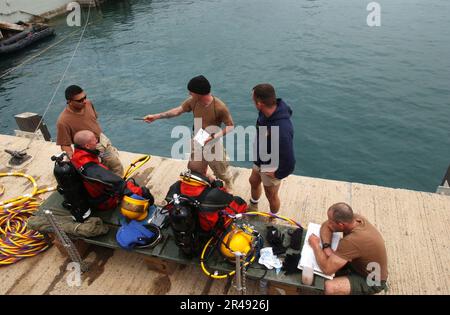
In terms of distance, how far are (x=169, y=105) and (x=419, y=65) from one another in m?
11.9

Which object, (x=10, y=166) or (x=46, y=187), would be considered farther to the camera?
(x=10, y=166)

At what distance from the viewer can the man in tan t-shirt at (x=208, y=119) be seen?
14.8 ft

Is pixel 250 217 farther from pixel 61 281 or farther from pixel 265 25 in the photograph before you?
pixel 265 25

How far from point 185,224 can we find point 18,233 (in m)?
3.15

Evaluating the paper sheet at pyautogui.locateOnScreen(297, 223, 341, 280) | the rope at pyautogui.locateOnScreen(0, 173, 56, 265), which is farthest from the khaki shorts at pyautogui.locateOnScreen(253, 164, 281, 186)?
the rope at pyautogui.locateOnScreen(0, 173, 56, 265)

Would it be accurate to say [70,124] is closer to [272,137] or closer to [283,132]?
[272,137]

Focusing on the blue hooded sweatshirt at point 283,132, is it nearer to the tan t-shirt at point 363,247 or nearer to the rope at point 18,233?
the tan t-shirt at point 363,247

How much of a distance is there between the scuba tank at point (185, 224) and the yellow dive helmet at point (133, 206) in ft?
1.83

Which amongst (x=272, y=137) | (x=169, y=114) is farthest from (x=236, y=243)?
(x=169, y=114)

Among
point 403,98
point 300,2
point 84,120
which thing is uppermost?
point 84,120

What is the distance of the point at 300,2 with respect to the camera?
26.9 meters

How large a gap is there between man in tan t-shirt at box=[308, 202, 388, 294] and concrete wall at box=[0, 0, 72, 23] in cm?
3170

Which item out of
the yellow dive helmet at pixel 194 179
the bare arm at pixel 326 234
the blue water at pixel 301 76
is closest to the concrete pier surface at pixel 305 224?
the bare arm at pixel 326 234

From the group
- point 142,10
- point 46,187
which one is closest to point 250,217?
point 46,187
